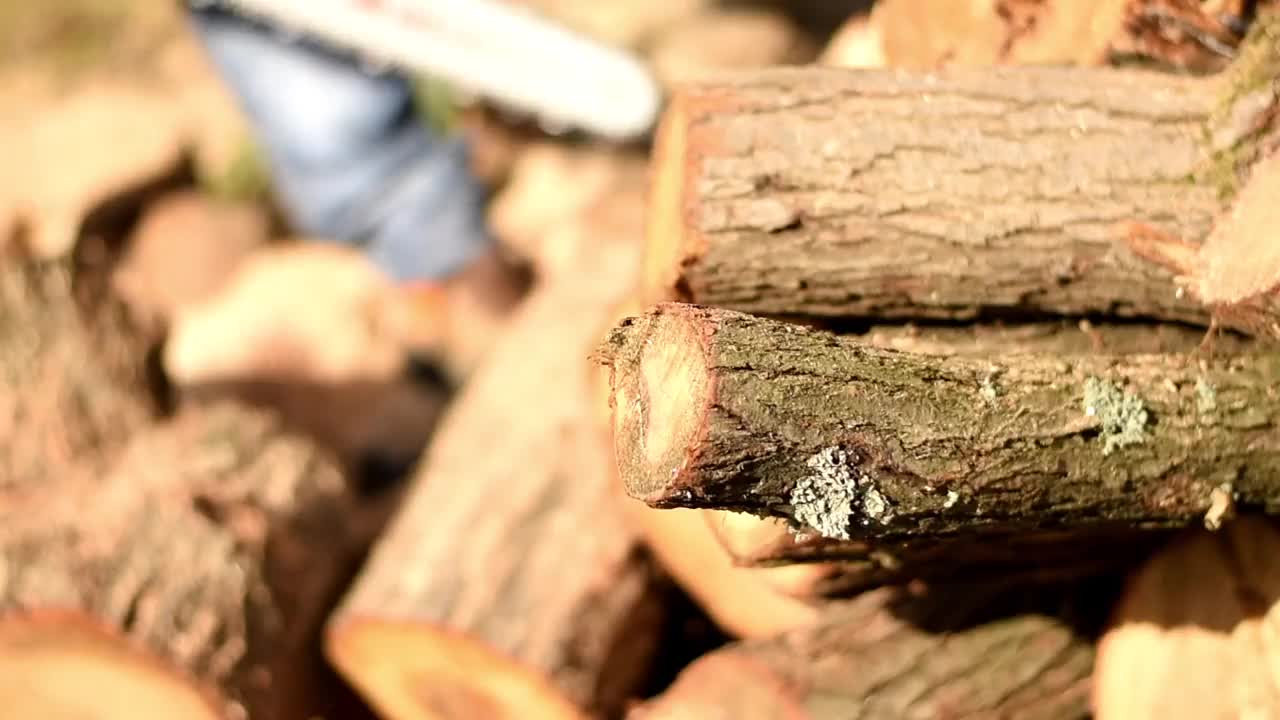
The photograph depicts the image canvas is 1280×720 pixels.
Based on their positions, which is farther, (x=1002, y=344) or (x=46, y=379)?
(x=46, y=379)

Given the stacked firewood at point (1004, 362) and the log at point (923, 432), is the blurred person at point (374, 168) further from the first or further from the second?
the log at point (923, 432)

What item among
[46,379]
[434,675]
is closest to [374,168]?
[46,379]

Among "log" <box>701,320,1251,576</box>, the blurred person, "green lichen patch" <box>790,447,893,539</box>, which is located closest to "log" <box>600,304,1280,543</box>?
"green lichen patch" <box>790,447,893,539</box>

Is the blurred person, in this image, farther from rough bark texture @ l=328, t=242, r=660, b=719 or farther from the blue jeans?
rough bark texture @ l=328, t=242, r=660, b=719

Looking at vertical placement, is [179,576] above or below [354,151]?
below

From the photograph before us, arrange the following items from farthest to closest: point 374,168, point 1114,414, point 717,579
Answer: point 374,168 < point 717,579 < point 1114,414

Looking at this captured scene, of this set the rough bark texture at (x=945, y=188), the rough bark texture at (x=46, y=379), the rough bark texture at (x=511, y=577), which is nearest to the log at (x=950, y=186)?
the rough bark texture at (x=945, y=188)

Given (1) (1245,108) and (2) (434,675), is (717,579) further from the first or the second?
(1) (1245,108)
